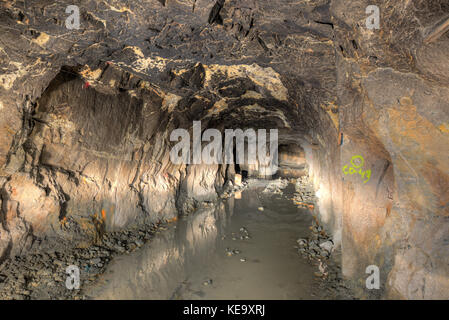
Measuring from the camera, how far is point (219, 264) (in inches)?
227

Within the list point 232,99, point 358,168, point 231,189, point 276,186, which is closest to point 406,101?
point 358,168

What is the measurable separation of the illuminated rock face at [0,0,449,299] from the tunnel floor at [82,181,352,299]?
113cm

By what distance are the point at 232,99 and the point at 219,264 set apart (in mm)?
4837

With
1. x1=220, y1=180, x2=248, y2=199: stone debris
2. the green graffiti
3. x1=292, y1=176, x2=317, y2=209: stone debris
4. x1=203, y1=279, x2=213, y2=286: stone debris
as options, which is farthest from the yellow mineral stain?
x1=220, y1=180, x2=248, y2=199: stone debris

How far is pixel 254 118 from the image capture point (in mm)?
10352

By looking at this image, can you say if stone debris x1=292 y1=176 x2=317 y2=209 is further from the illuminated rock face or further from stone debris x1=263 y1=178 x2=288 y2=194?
the illuminated rock face

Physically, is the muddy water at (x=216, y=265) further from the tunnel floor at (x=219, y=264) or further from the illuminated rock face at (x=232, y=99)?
the illuminated rock face at (x=232, y=99)

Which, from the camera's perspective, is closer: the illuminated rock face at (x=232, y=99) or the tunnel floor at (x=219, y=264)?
the illuminated rock face at (x=232, y=99)

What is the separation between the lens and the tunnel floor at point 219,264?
15.4 feet

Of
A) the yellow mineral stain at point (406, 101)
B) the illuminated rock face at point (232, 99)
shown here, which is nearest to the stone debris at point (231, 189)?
the illuminated rock face at point (232, 99)

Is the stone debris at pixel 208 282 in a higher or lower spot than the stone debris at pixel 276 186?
lower

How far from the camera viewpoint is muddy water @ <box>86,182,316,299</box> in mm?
4695

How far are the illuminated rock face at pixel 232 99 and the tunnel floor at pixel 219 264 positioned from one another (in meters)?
1.13
